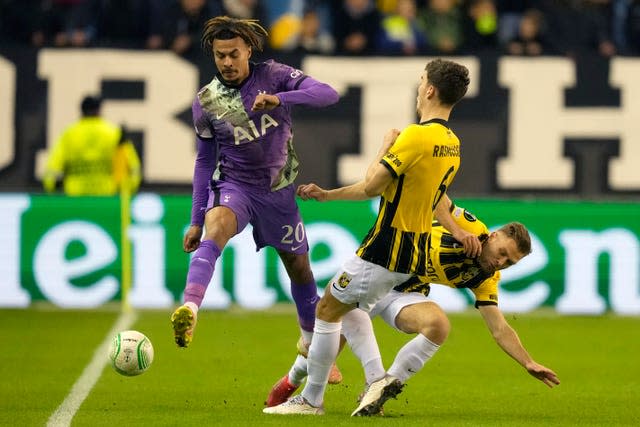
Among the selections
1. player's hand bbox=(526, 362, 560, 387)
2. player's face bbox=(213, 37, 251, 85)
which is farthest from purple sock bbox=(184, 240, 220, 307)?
player's hand bbox=(526, 362, 560, 387)

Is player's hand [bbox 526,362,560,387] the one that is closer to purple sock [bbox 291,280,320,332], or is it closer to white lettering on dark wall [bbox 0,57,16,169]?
purple sock [bbox 291,280,320,332]

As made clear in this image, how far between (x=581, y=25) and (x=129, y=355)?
1029 cm

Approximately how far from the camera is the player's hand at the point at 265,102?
785 centimetres

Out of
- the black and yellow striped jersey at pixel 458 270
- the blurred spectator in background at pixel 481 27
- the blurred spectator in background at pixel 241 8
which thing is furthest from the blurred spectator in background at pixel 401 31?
the black and yellow striped jersey at pixel 458 270

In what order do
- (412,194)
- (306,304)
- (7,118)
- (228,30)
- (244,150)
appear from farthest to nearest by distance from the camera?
(7,118) < (306,304) < (244,150) < (228,30) < (412,194)

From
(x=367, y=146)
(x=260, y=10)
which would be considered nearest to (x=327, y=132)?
(x=367, y=146)

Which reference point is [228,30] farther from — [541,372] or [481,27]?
[481,27]

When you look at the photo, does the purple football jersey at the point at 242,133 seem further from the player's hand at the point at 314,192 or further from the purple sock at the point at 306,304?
the player's hand at the point at 314,192

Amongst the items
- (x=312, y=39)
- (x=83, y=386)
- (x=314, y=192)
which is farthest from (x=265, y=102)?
(x=312, y=39)

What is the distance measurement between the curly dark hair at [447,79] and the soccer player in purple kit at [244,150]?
38.1 inches

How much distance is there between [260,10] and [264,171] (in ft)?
27.2

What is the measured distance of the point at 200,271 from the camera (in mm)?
8086

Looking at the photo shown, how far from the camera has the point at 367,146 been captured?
1592 cm

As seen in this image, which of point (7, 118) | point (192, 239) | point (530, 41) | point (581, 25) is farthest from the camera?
Result: point (581, 25)
